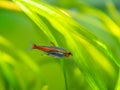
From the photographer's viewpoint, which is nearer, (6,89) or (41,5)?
(41,5)

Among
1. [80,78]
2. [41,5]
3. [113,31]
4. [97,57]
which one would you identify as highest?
[41,5]

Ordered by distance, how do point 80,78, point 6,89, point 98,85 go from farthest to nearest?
1. point 80,78
2. point 6,89
3. point 98,85

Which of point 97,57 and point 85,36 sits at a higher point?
point 85,36

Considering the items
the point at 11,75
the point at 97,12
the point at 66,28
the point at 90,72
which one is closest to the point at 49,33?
the point at 66,28

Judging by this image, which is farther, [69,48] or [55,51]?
[69,48]

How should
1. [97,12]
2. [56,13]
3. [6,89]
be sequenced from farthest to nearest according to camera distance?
[97,12]
[6,89]
[56,13]

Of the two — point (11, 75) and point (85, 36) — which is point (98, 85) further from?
point (11, 75)

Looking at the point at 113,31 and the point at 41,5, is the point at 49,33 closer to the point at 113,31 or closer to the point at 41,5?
the point at 41,5

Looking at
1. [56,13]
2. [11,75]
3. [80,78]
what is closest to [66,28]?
[56,13]

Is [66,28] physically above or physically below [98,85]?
above

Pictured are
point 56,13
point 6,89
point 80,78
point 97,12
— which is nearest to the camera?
point 56,13
